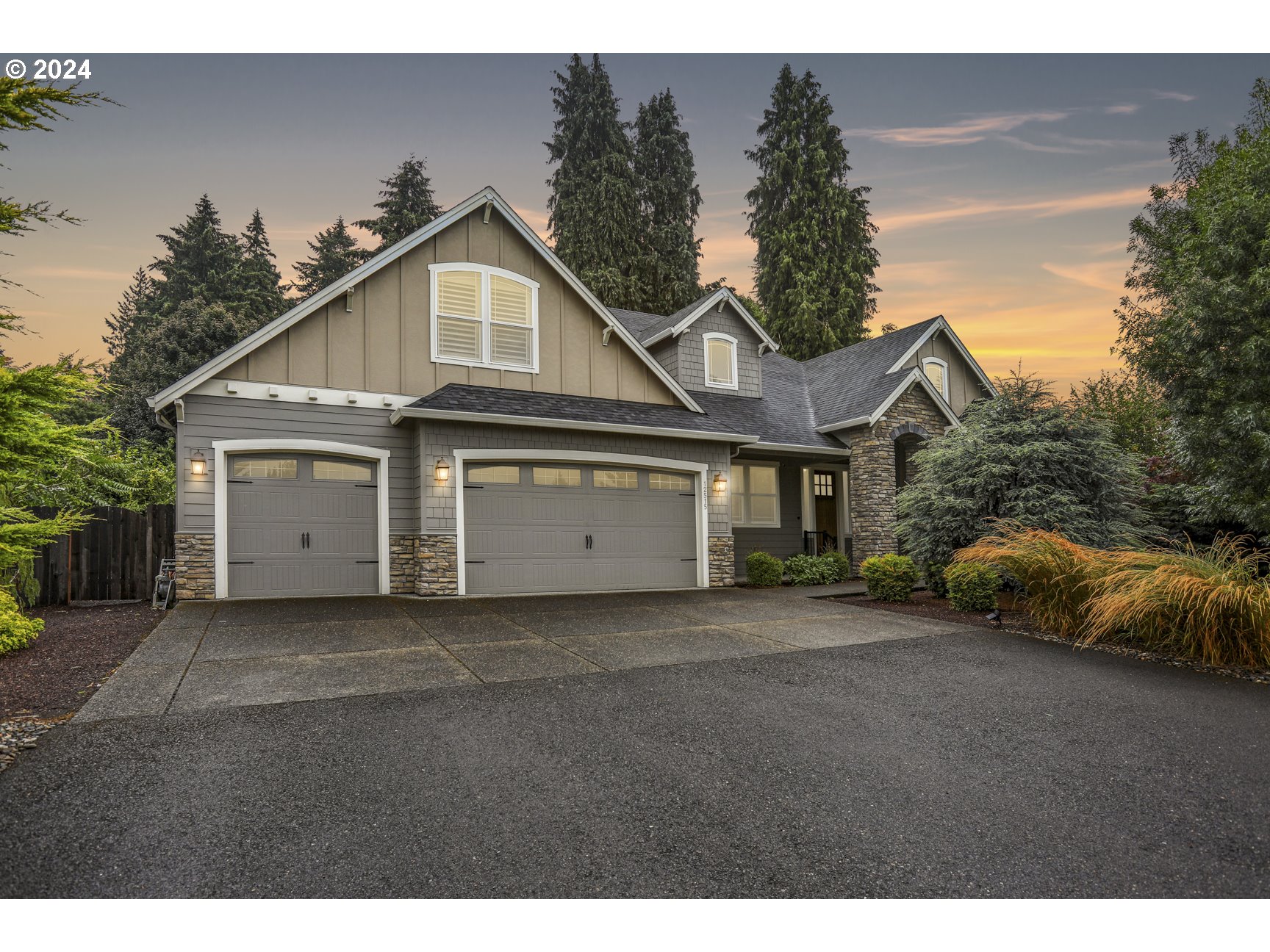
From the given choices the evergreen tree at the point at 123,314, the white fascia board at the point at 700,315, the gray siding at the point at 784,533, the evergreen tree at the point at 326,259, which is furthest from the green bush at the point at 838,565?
the evergreen tree at the point at 123,314

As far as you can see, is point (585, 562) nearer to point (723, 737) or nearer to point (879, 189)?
point (723, 737)

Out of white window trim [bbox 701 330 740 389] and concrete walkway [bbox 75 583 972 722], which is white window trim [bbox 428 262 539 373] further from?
white window trim [bbox 701 330 740 389]

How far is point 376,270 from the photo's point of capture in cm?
1074

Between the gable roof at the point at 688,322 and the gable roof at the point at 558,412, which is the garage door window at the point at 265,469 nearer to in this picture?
the gable roof at the point at 558,412

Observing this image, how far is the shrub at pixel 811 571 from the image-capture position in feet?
45.1

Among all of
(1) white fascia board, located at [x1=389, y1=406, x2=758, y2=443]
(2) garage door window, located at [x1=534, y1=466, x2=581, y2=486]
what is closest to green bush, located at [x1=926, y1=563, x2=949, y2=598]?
(1) white fascia board, located at [x1=389, y1=406, x2=758, y2=443]

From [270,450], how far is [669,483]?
6649 mm

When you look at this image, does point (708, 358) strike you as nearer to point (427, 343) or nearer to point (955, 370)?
point (955, 370)

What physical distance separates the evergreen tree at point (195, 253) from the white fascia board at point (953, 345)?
2763 cm

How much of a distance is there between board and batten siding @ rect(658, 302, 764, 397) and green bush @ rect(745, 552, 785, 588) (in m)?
4.63

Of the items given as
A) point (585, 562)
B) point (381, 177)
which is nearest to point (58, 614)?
point (585, 562)

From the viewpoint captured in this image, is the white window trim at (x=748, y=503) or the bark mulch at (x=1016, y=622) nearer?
the bark mulch at (x=1016, y=622)

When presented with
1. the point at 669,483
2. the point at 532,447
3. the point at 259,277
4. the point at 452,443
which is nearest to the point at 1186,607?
the point at 669,483

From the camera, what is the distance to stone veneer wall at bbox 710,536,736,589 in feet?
41.6
